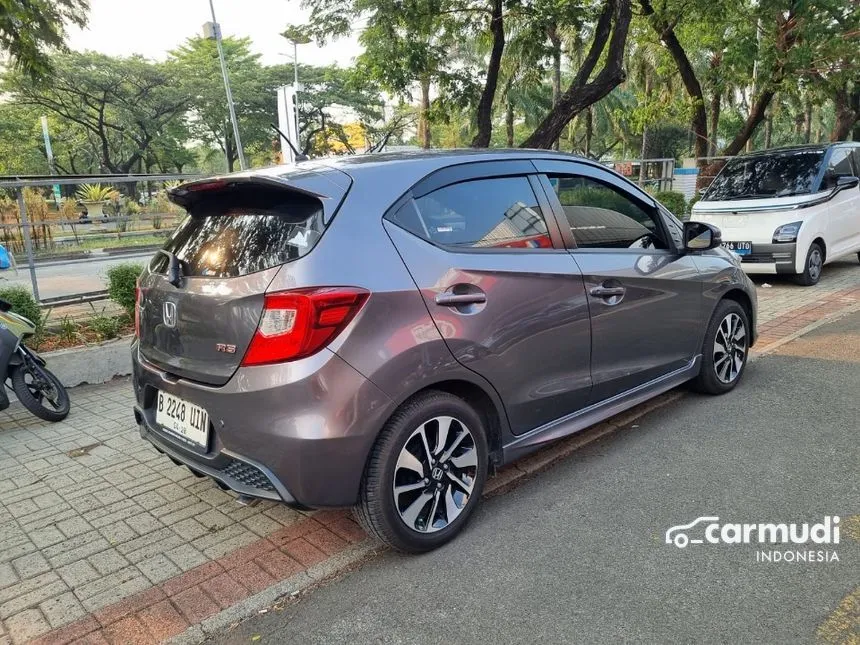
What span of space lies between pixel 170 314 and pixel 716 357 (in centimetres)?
357

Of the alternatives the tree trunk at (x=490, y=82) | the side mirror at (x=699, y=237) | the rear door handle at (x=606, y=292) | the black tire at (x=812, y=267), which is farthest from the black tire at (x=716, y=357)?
the tree trunk at (x=490, y=82)

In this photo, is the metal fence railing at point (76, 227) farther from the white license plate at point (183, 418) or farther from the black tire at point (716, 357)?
the black tire at point (716, 357)

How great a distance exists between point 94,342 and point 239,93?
110 feet

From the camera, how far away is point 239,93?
35812 mm

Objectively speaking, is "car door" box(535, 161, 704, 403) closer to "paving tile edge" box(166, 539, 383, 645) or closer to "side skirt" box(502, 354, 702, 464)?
"side skirt" box(502, 354, 702, 464)

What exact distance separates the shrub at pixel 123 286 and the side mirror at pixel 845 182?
8.85 meters

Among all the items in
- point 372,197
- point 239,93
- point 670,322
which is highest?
point 239,93

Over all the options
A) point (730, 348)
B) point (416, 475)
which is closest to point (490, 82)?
point (730, 348)

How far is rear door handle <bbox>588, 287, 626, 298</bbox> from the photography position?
11.2 feet

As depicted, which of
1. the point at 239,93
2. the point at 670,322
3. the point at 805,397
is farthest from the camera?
the point at 239,93

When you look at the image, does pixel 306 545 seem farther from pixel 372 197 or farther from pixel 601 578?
pixel 372 197

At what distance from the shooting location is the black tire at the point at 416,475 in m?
2.60

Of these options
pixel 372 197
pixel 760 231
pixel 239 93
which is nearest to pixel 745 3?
pixel 760 231

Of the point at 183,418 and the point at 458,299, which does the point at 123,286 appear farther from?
the point at 458,299
